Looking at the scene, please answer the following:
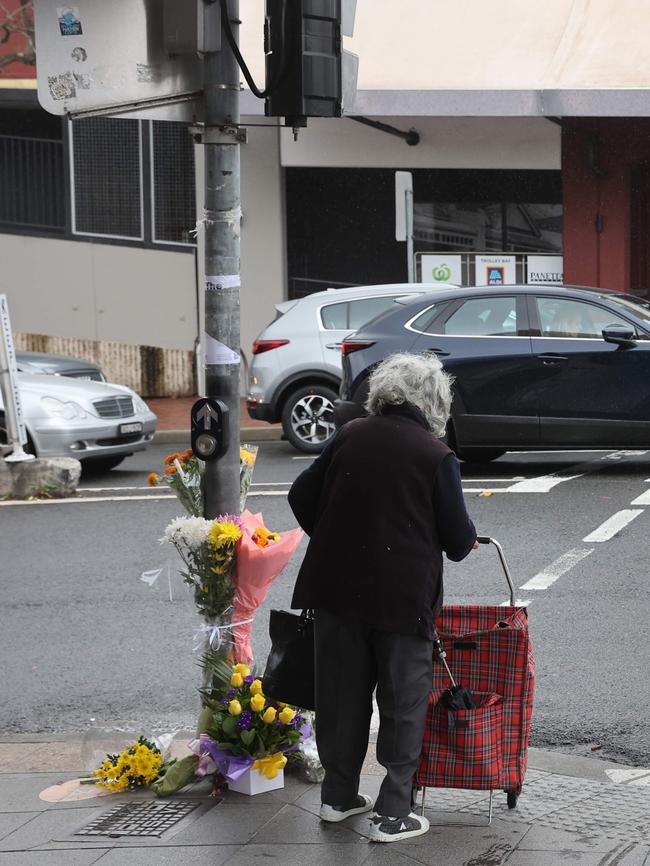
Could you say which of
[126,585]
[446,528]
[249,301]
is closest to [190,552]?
[446,528]

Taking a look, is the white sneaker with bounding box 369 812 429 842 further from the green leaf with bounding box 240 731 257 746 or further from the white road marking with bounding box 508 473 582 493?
the white road marking with bounding box 508 473 582 493

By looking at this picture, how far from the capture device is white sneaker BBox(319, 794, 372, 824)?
4684 millimetres

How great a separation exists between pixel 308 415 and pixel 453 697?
10408 millimetres

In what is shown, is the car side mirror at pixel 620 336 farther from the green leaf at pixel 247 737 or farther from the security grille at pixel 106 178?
the security grille at pixel 106 178

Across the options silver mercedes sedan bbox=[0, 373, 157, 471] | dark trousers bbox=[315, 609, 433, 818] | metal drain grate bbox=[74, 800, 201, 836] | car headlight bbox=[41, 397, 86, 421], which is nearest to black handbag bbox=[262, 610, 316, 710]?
dark trousers bbox=[315, 609, 433, 818]

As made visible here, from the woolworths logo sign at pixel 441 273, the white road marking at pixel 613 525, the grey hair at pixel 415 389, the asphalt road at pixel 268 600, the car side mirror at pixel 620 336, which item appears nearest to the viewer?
the grey hair at pixel 415 389

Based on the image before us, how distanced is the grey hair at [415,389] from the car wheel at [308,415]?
33.1ft

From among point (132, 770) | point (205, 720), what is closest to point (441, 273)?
point (205, 720)

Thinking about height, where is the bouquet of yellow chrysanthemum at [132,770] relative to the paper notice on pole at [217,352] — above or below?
below

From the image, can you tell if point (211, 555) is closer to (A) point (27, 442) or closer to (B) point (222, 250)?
(B) point (222, 250)

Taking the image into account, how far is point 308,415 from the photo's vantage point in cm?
1494

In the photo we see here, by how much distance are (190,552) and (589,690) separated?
Answer: 222 centimetres

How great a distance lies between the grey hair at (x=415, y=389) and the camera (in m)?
4.62

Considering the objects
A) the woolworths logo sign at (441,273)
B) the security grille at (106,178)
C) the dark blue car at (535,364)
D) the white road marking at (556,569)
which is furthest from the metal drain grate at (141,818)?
the security grille at (106,178)
